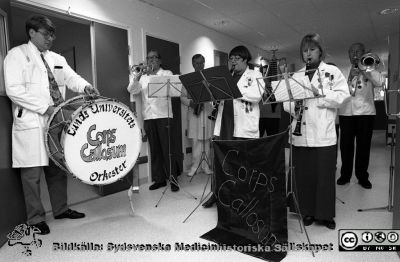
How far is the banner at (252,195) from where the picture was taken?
2.24m

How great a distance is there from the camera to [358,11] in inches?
219

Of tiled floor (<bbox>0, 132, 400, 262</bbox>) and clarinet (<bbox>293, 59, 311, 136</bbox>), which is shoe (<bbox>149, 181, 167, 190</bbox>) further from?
clarinet (<bbox>293, 59, 311, 136</bbox>)

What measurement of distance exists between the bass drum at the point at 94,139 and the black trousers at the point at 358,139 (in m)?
2.88

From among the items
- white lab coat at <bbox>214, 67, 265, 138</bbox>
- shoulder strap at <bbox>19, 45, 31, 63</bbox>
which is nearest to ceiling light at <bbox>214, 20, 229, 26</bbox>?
white lab coat at <bbox>214, 67, 265, 138</bbox>

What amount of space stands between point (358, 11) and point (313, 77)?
4.02 m

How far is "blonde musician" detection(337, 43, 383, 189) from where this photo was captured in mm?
3764

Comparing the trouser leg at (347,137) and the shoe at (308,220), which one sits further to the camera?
the trouser leg at (347,137)

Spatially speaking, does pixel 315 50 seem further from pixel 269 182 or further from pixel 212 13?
pixel 212 13

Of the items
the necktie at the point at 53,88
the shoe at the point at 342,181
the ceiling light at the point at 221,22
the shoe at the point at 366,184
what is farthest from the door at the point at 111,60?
the shoe at the point at 366,184

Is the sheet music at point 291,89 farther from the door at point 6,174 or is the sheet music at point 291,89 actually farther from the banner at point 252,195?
the door at point 6,174

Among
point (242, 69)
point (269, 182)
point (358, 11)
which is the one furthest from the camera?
point (358, 11)

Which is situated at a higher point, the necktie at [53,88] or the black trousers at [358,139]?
the necktie at [53,88]

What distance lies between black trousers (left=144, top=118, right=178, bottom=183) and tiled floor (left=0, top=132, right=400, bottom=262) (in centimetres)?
32

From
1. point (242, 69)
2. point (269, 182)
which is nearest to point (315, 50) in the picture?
point (242, 69)
